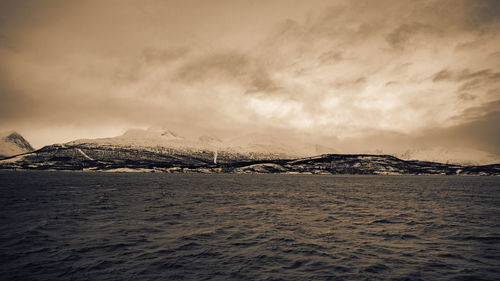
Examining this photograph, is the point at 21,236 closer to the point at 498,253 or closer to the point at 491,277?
the point at 491,277

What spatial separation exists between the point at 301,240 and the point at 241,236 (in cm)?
677

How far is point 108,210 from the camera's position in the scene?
4897cm

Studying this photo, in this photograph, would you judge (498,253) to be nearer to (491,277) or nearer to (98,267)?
(491,277)

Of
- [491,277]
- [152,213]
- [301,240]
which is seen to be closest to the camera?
[491,277]

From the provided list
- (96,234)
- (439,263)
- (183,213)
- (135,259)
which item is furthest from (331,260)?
(183,213)

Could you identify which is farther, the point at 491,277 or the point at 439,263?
the point at 439,263

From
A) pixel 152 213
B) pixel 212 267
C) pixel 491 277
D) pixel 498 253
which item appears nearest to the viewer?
pixel 491 277

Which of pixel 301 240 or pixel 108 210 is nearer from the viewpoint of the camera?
pixel 301 240

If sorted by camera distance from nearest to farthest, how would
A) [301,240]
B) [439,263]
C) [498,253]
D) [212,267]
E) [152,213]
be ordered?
[212,267] < [439,263] < [498,253] < [301,240] < [152,213]

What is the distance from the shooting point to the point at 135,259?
22625 mm

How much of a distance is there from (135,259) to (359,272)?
17893 millimetres

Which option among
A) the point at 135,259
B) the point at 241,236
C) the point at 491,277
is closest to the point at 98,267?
the point at 135,259

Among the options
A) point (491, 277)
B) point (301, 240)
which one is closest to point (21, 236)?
point (301, 240)

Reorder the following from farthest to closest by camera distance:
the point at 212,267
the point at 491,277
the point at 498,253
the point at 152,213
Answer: the point at 152,213, the point at 498,253, the point at 212,267, the point at 491,277
